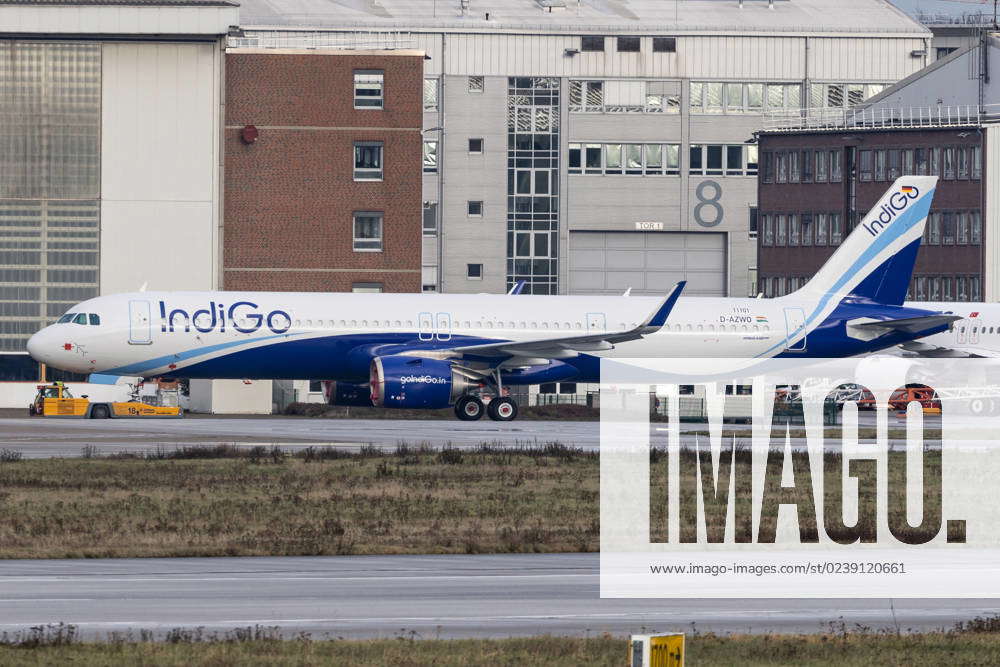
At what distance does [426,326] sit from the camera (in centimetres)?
5662

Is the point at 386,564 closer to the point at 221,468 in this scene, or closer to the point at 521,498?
the point at 521,498

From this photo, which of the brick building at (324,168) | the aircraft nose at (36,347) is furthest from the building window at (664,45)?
the aircraft nose at (36,347)

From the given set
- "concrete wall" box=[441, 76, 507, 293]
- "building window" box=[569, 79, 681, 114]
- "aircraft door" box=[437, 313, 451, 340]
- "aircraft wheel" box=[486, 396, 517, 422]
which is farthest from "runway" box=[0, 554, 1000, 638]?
"building window" box=[569, 79, 681, 114]

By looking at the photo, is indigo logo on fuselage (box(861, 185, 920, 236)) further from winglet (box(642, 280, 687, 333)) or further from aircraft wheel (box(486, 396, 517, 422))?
aircraft wheel (box(486, 396, 517, 422))

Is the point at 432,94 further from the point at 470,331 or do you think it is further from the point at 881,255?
the point at 470,331

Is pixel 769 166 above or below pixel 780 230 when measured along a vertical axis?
above

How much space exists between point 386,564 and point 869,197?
95544 mm

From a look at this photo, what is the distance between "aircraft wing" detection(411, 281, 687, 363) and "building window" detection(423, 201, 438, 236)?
71122mm

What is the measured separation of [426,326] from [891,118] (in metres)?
66.0

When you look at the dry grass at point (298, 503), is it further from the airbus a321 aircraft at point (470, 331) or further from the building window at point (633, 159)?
the building window at point (633, 159)

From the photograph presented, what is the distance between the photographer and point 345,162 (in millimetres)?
82250

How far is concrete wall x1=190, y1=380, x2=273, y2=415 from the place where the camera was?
3004 inches

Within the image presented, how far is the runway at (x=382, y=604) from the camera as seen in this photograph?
17344 mm

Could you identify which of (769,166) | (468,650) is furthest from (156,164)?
(468,650)
